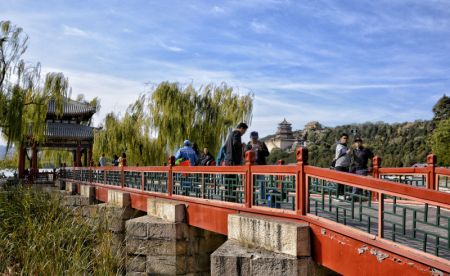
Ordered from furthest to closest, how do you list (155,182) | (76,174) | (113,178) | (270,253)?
(76,174) → (113,178) → (155,182) → (270,253)

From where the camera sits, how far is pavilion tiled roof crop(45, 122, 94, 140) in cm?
2902

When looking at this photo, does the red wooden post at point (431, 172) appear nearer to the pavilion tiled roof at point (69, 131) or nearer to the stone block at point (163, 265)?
the stone block at point (163, 265)

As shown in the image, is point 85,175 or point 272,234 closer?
point 272,234

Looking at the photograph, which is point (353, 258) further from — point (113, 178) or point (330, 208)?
point (113, 178)

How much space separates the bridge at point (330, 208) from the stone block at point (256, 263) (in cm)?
19

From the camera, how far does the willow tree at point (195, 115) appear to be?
2317cm

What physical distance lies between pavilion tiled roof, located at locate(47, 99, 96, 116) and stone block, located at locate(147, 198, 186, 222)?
22.5 meters

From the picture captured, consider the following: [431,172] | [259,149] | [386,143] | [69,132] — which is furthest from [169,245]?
[386,143]

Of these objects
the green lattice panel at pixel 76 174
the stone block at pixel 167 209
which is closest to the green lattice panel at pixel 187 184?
the stone block at pixel 167 209

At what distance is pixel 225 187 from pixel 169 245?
5.86 ft

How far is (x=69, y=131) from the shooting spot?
97.8ft

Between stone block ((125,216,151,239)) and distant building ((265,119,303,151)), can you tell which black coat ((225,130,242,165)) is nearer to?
stone block ((125,216,151,239))

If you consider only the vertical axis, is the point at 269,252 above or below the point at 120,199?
above

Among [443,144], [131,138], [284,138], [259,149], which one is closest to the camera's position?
[259,149]
